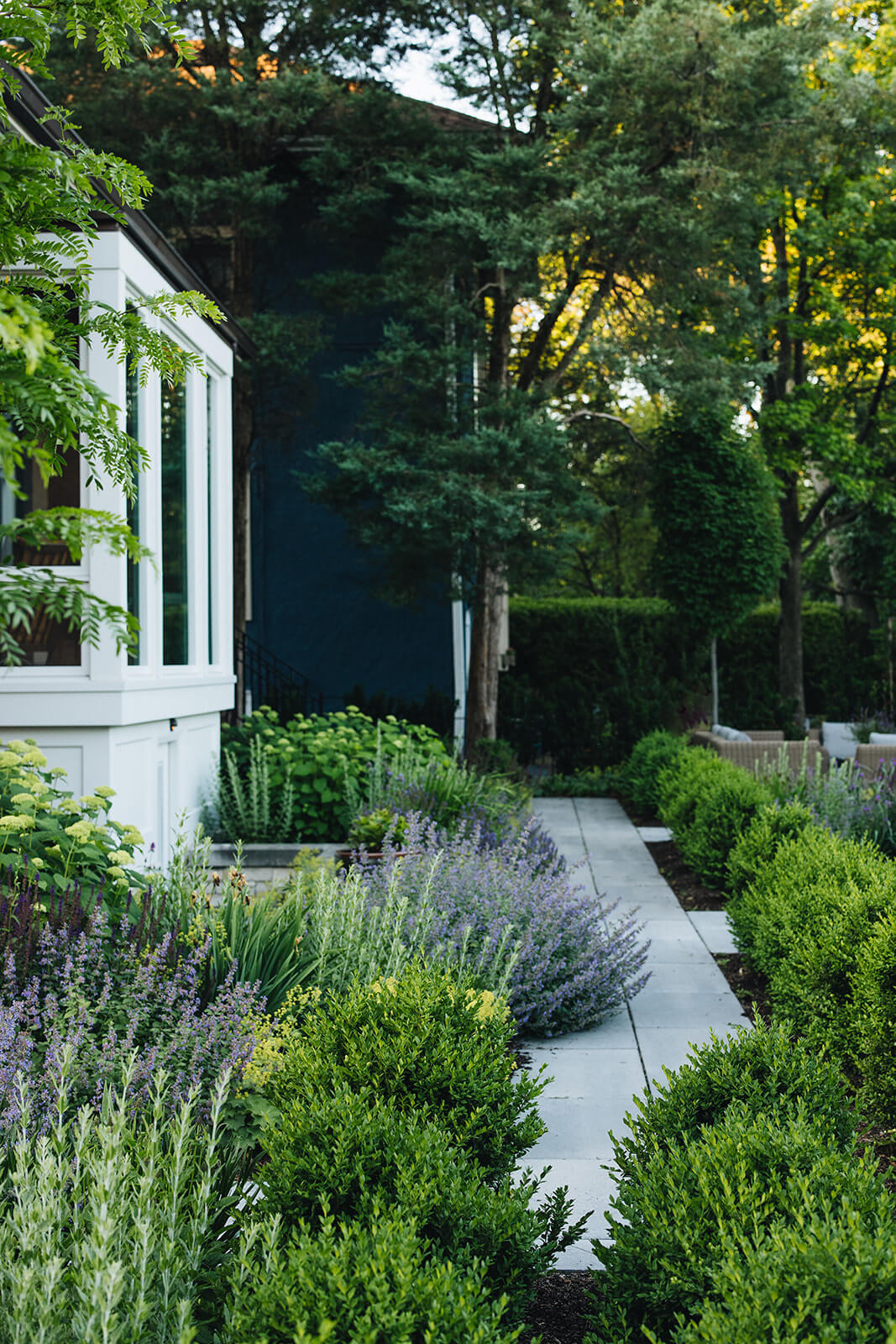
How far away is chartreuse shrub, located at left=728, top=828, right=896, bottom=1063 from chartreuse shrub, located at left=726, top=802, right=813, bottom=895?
17.3 inches

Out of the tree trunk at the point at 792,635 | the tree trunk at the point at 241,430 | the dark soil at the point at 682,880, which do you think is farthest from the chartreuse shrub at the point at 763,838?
the tree trunk at the point at 792,635

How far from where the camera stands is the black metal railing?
1143 cm

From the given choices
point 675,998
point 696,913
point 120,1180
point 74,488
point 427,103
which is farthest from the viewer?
point 427,103

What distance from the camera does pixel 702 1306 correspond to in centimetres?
170

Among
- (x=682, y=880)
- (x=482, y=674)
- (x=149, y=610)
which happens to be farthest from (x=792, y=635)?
(x=149, y=610)

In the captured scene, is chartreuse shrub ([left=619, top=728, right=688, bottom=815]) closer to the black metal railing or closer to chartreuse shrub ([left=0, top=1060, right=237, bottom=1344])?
the black metal railing

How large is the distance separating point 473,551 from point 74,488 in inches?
208

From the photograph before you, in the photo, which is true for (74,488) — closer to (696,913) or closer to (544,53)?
(696,913)

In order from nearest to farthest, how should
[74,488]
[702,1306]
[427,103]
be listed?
[702,1306], [74,488], [427,103]

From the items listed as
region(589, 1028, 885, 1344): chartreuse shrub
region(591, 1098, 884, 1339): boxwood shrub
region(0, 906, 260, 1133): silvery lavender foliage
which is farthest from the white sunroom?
region(591, 1098, 884, 1339): boxwood shrub

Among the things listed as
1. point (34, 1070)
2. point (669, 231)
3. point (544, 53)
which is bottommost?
point (34, 1070)

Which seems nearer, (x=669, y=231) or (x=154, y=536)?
(x=154, y=536)

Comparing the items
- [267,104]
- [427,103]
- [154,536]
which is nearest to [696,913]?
[154,536]

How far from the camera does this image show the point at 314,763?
7.40 metres
